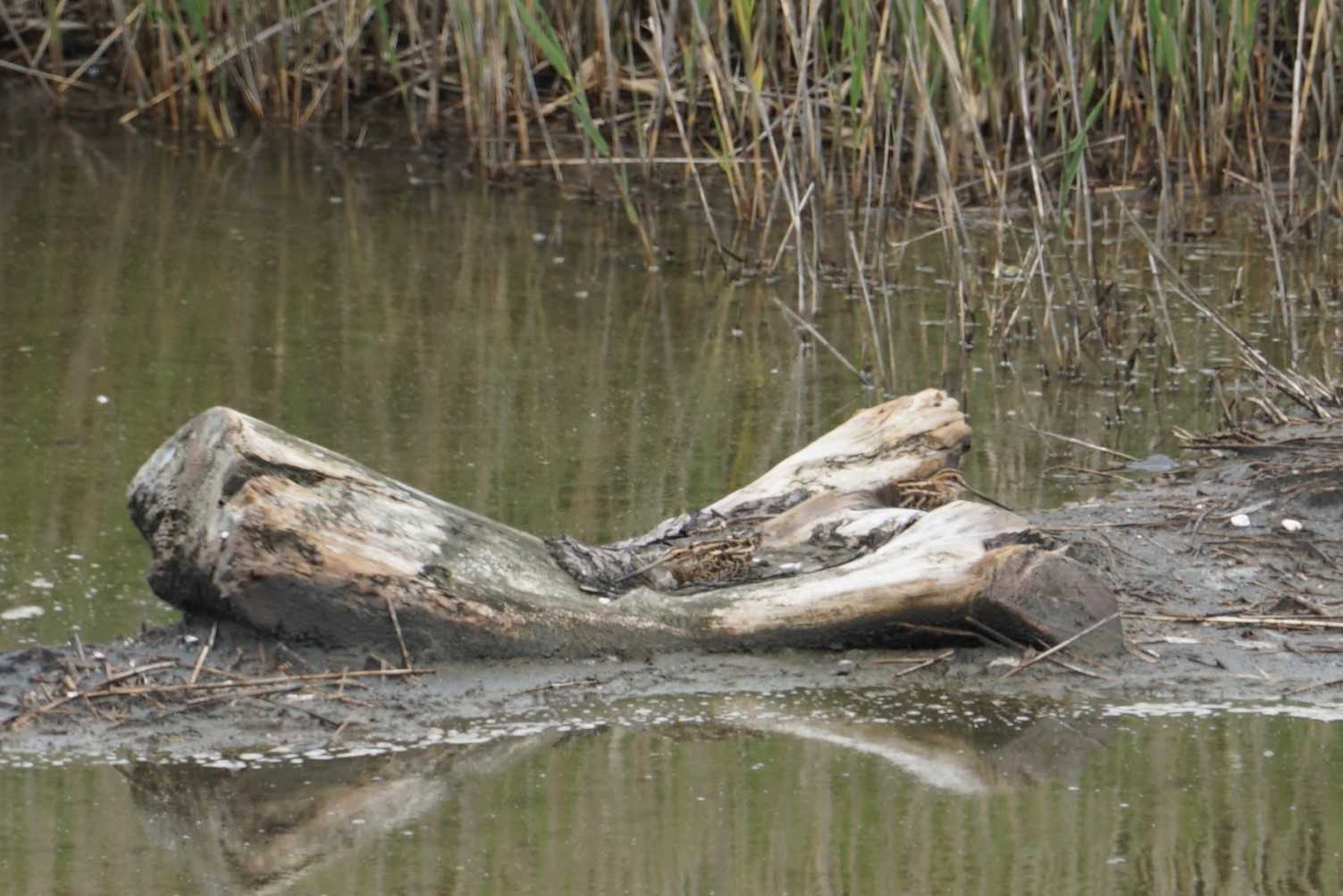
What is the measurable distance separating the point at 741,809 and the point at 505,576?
2.59 ft

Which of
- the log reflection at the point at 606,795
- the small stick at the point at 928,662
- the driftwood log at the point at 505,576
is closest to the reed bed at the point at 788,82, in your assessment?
the driftwood log at the point at 505,576

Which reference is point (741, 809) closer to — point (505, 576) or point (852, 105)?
point (505, 576)

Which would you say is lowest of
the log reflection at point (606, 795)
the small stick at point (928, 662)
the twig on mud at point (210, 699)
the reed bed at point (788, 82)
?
the small stick at point (928, 662)

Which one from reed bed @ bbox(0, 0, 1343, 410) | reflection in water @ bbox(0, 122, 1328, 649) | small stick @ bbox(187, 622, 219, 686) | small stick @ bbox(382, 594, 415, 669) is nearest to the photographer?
small stick @ bbox(187, 622, 219, 686)

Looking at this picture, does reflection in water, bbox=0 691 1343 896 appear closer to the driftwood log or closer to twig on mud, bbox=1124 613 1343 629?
the driftwood log

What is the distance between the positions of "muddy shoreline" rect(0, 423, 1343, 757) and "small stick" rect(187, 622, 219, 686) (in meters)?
0.01

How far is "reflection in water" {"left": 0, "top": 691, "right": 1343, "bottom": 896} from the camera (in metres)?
2.87

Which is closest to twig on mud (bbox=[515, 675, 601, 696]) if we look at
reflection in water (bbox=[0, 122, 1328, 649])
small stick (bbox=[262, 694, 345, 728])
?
small stick (bbox=[262, 694, 345, 728])

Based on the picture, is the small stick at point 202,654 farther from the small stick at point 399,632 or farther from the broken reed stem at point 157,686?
the small stick at point 399,632

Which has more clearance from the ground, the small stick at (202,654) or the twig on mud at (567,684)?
the small stick at (202,654)

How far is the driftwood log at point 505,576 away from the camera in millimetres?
3592

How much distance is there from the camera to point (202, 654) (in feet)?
11.7

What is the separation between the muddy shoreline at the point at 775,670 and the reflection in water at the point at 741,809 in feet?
0.30

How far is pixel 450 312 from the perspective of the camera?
679cm
